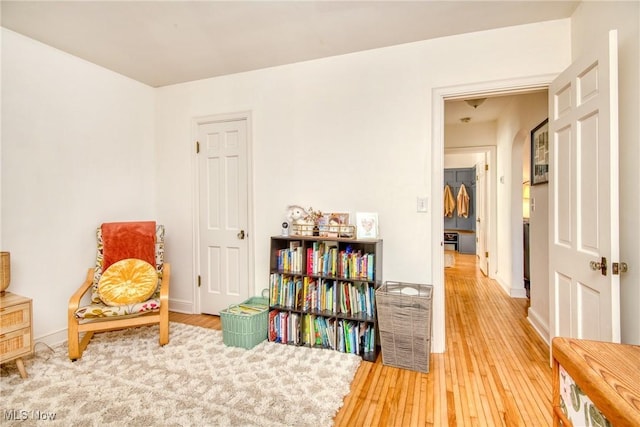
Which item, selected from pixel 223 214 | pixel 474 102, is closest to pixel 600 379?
pixel 223 214

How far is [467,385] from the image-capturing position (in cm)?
204

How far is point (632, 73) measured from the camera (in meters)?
1.59

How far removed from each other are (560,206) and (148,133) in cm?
391

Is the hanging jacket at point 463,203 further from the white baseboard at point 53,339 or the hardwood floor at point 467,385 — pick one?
the white baseboard at point 53,339

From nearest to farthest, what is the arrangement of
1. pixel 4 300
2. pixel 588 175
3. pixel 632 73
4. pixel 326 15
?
1. pixel 632 73
2. pixel 588 175
3. pixel 4 300
4. pixel 326 15

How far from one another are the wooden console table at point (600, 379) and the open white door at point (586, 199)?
2.23 ft

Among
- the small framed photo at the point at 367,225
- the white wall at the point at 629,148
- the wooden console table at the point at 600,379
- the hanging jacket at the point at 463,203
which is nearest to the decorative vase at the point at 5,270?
the small framed photo at the point at 367,225

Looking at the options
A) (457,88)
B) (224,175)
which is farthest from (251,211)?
(457,88)

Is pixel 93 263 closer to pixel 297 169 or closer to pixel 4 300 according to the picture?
pixel 4 300

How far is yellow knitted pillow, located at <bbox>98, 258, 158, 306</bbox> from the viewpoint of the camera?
2.52 m

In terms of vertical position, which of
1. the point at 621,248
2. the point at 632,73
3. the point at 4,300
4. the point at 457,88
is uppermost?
the point at 457,88

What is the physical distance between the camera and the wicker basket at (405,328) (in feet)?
7.16

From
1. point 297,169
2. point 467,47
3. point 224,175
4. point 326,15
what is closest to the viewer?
point 326,15

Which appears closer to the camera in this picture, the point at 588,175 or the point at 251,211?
the point at 588,175
